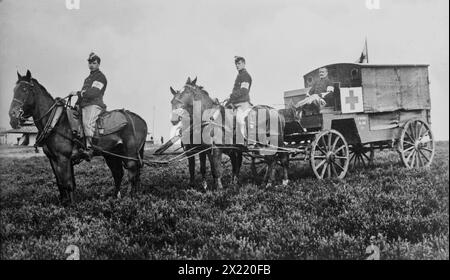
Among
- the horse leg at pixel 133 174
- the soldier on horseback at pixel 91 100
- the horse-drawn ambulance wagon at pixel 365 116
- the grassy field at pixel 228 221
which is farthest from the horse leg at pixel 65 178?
the horse-drawn ambulance wagon at pixel 365 116

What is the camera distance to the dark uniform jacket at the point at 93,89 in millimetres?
6242

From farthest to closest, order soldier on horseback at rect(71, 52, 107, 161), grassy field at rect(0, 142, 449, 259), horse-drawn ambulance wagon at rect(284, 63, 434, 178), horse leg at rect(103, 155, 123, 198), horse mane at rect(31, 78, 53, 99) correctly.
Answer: horse-drawn ambulance wagon at rect(284, 63, 434, 178)
horse leg at rect(103, 155, 123, 198)
soldier on horseback at rect(71, 52, 107, 161)
horse mane at rect(31, 78, 53, 99)
grassy field at rect(0, 142, 449, 259)

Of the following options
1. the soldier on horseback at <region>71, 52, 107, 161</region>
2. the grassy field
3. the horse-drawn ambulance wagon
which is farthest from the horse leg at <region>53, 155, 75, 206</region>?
the horse-drawn ambulance wagon

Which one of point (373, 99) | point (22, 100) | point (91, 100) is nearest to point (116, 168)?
point (91, 100)

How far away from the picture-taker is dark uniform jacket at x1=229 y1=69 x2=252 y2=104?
7351 millimetres

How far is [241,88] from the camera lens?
7.49m

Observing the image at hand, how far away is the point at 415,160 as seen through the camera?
368 inches

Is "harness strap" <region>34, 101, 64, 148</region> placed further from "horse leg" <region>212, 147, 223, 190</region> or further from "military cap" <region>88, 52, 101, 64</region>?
"horse leg" <region>212, 147, 223, 190</region>

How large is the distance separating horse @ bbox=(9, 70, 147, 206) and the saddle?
7 cm

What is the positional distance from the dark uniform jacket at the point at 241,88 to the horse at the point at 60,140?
7.71 ft

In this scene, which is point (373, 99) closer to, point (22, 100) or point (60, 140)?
point (60, 140)

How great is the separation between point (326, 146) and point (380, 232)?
11.2 ft

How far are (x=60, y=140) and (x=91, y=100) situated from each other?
3.06ft
